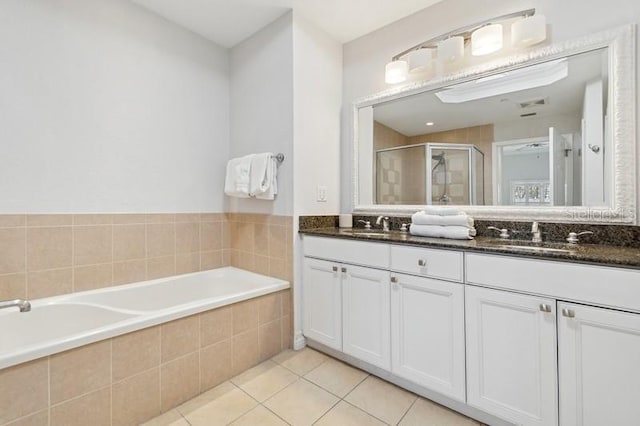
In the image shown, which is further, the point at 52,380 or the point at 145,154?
the point at 145,154

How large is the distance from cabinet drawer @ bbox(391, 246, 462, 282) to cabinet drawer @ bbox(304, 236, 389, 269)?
74mm

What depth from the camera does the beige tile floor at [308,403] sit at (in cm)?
140

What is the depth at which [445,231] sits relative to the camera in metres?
1.63

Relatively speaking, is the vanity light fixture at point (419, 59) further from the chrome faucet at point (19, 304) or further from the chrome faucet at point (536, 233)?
the chrome faucet at point (19, 304)

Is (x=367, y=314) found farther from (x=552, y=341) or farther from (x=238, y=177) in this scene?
(x=238, y=177)

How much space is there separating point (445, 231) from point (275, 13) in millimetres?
1945

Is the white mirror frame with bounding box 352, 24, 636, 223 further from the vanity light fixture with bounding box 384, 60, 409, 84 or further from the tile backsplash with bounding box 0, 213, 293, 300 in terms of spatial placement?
the tile backsplash with bounding box 0, 213, 293, 300

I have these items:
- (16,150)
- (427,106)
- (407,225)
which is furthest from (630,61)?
(16,150)

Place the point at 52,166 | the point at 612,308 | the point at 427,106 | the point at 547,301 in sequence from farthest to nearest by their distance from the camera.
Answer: the point at 427,106 → the point at 52,166 → the point at 547,301 → the point at 612,308

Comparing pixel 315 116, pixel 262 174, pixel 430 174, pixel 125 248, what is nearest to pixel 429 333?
pixel 430 174

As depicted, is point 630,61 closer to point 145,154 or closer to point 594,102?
point 594,102

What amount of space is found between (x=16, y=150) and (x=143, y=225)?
78cm

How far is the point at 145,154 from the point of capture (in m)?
2.13

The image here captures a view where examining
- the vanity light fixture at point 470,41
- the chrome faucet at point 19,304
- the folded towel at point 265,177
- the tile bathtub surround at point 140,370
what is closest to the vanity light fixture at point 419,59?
the vanity light fixture at point 470,41
